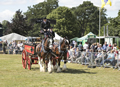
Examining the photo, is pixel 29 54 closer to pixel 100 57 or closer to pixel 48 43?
pixel 48 43

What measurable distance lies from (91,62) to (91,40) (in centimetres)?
1314

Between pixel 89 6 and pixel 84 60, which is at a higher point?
pixel 89 6

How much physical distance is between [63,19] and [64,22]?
0.95 meters

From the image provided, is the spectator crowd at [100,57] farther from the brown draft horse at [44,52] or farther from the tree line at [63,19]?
the tree line at [63,19]

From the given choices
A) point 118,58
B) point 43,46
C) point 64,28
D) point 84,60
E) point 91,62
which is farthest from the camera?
point 64,28

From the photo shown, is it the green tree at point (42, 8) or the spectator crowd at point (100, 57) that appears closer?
the spectator crowd at point (100, 57)

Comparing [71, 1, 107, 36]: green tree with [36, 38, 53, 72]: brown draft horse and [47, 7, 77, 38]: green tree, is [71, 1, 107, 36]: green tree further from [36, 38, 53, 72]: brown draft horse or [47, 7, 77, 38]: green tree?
[36, 38, 53, 72]: brown draft horse

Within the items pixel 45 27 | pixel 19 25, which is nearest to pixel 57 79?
pixel 45 27

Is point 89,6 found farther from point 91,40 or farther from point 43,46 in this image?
point 43,46

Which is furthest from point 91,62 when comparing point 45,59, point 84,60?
point 45,59

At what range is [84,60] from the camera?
1777 centimetres

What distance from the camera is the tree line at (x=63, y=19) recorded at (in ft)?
181

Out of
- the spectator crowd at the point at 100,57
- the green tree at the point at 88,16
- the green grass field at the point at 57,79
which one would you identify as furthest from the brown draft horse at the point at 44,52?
the green tree at the point at 88,16

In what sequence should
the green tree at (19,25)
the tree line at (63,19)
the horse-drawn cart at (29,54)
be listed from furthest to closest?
the tree line at (63,19)
the green tree at (19,25)
the horse-drawn cart at (29,54)
